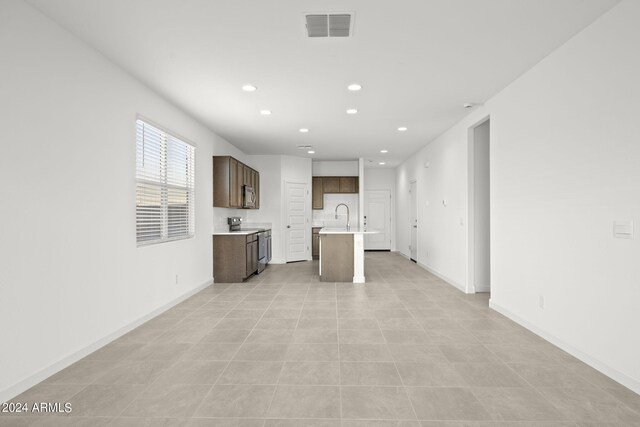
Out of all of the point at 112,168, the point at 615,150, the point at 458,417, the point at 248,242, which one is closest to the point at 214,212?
the point at 248,242

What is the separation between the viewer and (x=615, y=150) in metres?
2.55

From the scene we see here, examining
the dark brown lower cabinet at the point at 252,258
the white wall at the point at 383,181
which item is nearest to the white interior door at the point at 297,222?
the dark brown lower cabinet at the point at 252,258

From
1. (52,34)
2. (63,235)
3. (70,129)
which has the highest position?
(52,34)

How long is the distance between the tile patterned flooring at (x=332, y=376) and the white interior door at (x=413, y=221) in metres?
4.34

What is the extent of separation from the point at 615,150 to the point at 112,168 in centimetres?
443

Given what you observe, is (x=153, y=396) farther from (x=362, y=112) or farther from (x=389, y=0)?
(x=362, y=112)

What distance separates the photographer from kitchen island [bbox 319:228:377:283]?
250 inches

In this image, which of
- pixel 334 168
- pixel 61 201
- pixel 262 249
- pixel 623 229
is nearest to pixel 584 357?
pixel 623 229

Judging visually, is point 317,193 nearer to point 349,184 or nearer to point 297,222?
point 349,184

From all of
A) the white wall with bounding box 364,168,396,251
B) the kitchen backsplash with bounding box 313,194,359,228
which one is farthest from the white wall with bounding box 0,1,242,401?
the white wall with bounding box 364,168,396,251

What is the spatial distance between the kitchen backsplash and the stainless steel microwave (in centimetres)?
302

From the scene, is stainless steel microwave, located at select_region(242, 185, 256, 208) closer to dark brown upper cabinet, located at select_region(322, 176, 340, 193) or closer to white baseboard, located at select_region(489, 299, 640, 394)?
dark brown upper cabinet, located at select_region(322, 176, 340, 193)

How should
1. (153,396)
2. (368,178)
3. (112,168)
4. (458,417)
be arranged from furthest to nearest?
(368,178) < (112,168) < (153,396) < (458,417)

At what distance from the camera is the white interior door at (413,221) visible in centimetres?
868
